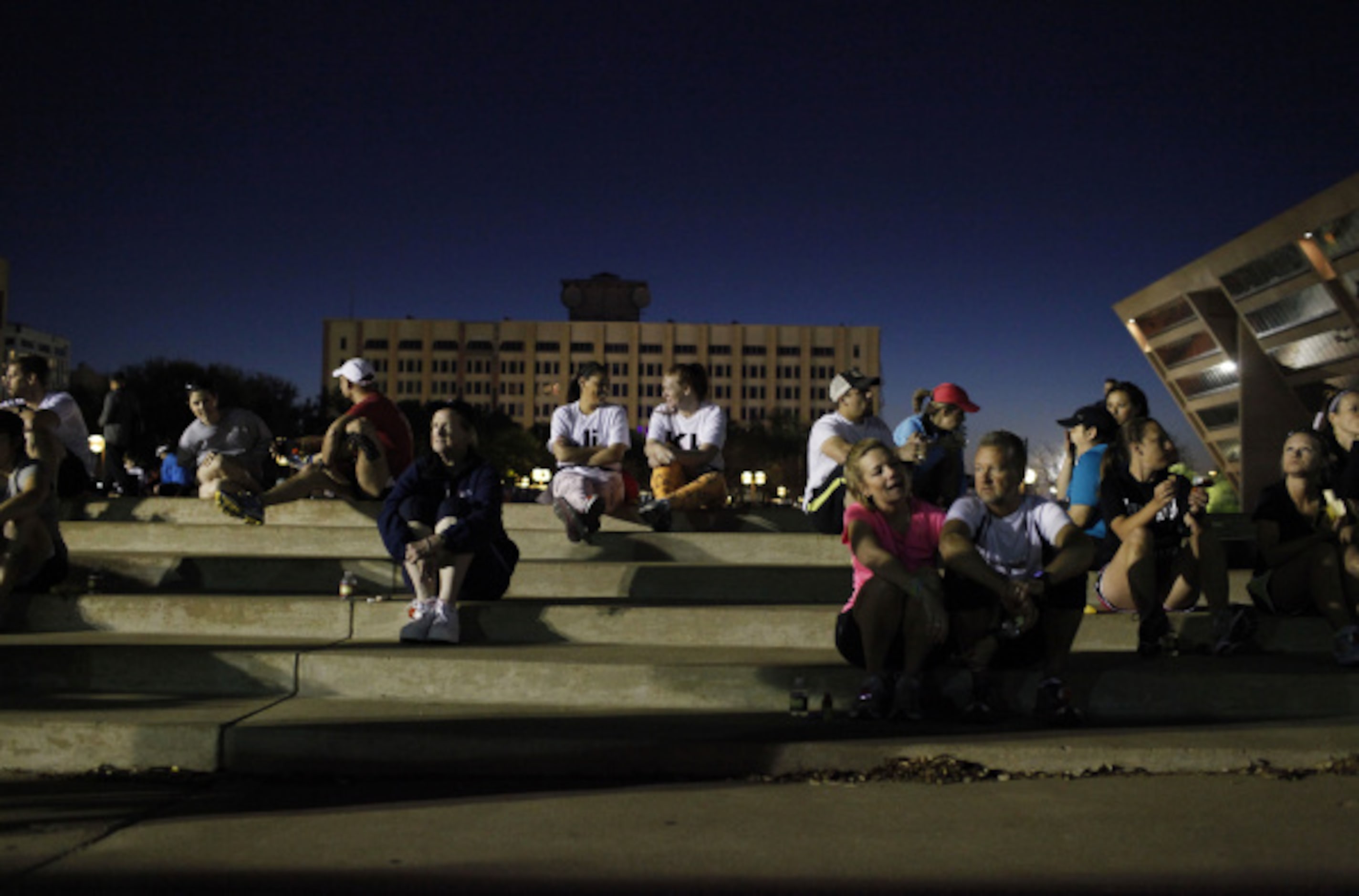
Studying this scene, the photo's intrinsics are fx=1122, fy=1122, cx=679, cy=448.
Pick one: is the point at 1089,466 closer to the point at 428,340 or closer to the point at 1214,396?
the point at 1214,396

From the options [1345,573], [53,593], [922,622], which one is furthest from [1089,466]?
[53,593]

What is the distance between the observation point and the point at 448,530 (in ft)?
17.3

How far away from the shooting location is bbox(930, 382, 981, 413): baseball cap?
696 cm

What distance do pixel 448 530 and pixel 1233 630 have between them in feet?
11.9

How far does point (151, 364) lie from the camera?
51938mm

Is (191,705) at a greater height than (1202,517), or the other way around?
(1202,517)

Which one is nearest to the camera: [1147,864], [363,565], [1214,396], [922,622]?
[1147,864]

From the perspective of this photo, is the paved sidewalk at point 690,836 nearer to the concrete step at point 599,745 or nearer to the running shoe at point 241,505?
the concrete step at point 599,745

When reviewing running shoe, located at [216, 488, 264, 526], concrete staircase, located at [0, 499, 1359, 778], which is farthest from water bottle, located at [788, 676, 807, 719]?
running shoe, located at [216, 488, 264, 526]

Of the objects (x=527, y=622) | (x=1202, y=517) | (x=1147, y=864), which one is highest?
(x=1202, y=517)

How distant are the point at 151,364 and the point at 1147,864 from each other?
5556 cm

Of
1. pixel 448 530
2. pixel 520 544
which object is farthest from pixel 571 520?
pixel 448 530

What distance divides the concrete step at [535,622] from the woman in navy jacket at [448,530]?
0.67 feet

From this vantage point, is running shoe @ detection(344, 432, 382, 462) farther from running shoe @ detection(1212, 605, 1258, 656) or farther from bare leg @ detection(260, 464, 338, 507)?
running shoe @ detection(1212, 605, 1258, 656)
